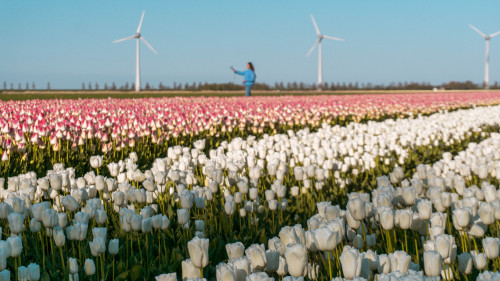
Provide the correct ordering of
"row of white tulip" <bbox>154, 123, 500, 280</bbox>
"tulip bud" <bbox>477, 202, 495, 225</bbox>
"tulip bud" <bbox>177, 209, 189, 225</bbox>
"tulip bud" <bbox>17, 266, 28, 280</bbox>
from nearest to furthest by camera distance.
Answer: "row of white tulip" <bbox>154, 123, 500, 280</bbox> → "tulip bud" <bbox>17, 266, 28, 280</bbox> → "tulip bud" <bbox>477, 202, 495, 225</bbox> → "tulip bud" <bbox>177, 209, 189, 225</bbox>

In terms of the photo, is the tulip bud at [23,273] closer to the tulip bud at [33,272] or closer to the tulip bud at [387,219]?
the tulip bud at [33,272]

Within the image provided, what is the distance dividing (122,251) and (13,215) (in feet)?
2.64

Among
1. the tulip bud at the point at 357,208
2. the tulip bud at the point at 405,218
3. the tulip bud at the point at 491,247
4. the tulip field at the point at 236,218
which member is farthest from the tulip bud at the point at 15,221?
the tulip bud at the point at 491,247

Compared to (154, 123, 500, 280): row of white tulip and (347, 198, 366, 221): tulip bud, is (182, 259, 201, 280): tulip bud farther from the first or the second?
(347, 198, 366, 221): tulip bud

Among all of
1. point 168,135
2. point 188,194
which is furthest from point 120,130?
point 188,194

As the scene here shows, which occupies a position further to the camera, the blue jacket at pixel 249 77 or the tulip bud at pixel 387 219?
the blue jacket at pixel 249 77

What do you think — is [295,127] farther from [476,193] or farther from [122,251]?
[122,251]

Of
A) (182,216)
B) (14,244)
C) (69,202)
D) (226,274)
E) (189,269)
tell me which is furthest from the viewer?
(69,202)

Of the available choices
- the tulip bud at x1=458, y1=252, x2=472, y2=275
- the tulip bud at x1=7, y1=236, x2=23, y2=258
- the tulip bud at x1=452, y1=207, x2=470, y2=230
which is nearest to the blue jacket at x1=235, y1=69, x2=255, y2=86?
the tulip bud at x1=452, y1=207, x2=470, y2=230

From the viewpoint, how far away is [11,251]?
272 centimetres

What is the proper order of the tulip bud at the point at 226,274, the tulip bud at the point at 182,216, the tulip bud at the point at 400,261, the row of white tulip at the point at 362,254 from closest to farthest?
the tulip bud at the point at 226,274 → the row of white tulip at the point at 362,254 → the tulip bud at the point at 400,261 → the tulip bud at the point at 182,216

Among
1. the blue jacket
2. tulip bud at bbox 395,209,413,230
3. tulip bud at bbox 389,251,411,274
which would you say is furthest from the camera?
the blue jacket

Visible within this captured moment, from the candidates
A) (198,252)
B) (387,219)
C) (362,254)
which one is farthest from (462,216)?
(198,252)

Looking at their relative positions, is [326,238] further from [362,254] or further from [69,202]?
[69,202]
